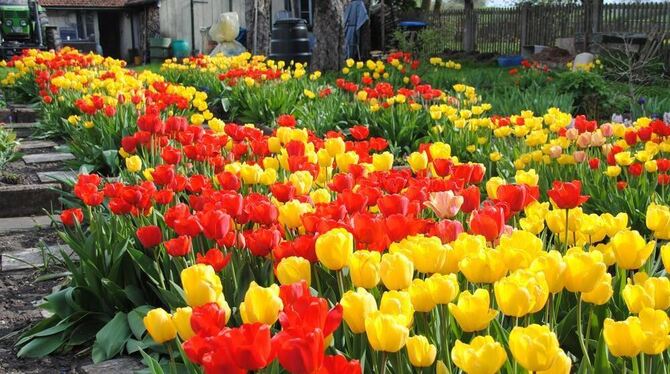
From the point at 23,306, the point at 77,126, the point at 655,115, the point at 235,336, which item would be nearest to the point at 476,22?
the point at 655,115

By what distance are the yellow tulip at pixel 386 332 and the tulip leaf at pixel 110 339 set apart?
1489 millimetres

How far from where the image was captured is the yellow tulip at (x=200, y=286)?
150 centimetres

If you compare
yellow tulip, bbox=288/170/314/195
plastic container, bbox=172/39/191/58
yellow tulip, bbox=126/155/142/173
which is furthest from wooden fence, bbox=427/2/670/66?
yellow tulip, bbox=288/170/314/195

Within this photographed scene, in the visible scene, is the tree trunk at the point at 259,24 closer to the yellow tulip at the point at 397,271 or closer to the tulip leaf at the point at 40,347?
the tulip leaf at the point at 40,347

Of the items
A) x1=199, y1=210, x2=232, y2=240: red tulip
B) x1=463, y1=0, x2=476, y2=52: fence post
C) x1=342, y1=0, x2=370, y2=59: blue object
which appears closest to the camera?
x1=199, y1=210, x2=232, y2=240: red tulip

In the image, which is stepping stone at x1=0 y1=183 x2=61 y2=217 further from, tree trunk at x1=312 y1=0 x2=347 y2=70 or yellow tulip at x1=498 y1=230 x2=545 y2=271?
tree trunk at x1=312 y1=0 x2=347 y2=70

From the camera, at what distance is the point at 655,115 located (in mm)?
6773

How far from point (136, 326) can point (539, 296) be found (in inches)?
61.2

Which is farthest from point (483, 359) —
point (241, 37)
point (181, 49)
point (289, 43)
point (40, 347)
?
point (181, 49)

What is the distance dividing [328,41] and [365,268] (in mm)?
10211

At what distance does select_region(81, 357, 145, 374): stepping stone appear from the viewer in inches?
91.5

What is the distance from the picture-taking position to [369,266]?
151cm

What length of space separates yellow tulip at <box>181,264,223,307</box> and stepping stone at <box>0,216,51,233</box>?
9.66 feet

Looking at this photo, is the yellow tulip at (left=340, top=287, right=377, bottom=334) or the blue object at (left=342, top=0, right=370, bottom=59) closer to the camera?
the yellow tulip at (left=340, top=287, right=377, bottom=334)
